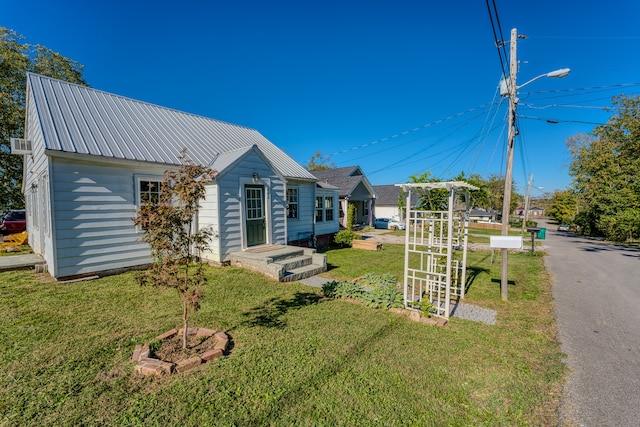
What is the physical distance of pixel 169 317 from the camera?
16.5ft

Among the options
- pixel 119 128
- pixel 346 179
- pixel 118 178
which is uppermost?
pixel 119 128

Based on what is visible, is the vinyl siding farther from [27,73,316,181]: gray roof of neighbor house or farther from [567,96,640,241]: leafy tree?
[567,96,640,241]: leafy tree

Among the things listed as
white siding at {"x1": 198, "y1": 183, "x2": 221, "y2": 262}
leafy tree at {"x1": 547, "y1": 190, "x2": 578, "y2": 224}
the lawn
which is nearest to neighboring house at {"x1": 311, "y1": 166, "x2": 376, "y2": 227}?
white siding at {"x1": 198, "y1": 183, "x2": 221, "y2": 262}

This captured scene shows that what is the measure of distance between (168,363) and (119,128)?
851cm

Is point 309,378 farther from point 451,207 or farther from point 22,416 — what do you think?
point 451,207

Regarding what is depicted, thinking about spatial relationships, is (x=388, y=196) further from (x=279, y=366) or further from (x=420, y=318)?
(x=279, y=366)

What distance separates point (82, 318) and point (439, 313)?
6604mm

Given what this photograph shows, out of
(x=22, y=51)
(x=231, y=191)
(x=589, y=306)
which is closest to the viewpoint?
(x=589, y=306)

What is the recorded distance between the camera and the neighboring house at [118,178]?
703 centimetres

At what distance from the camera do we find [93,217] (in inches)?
290

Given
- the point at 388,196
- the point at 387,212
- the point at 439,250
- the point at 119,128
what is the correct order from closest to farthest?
the point at 439,250, the point at 119,128, the point at 387,212, the point at 388,196

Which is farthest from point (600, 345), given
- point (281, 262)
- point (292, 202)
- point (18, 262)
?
point (18, 262)

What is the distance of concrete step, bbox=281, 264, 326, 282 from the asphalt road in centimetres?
568

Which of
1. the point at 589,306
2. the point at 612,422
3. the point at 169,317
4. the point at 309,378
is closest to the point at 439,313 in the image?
the point at 612,422
